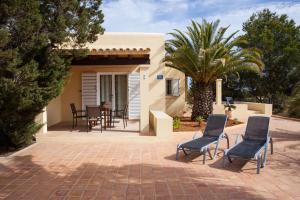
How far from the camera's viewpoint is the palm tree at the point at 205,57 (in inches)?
648

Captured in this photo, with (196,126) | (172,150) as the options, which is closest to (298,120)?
(196,126)

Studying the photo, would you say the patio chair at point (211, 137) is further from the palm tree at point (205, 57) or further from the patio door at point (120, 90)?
the patio door at point (120, 90)

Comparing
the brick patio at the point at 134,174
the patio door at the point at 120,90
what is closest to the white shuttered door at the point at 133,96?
the patio door at the point at 120,90

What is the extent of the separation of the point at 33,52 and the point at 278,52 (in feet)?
94.2

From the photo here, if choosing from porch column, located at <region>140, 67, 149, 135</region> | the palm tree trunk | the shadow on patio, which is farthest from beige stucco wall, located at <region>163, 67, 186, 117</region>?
the shadow on patio

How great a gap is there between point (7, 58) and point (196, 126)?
33.6 ft

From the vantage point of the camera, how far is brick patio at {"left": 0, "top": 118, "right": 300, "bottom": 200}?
627 cm

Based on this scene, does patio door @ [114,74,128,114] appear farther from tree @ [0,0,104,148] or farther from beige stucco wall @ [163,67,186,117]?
tree @ [0,0,104,148]

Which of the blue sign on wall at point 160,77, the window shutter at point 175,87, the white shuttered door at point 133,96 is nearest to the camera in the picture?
the white shuttered door at point 133,96

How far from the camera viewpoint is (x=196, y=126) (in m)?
15.8

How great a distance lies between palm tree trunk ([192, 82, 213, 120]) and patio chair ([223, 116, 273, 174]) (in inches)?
302

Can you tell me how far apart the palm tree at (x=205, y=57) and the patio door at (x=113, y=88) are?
2.87 meters

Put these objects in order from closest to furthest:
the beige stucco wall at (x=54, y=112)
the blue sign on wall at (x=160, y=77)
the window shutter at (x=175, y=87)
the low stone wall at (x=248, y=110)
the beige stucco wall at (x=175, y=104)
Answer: the beige stucco wall at (x=54, y=112)
the blue sign on wall at (x=160, y=77)
the beige stucco wall at (x=175, y=104)
the window shutter at (x=175, y=87)
the low stone wall at (x=248, y=110)

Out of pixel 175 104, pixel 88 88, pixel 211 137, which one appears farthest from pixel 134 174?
pixel 175 104
